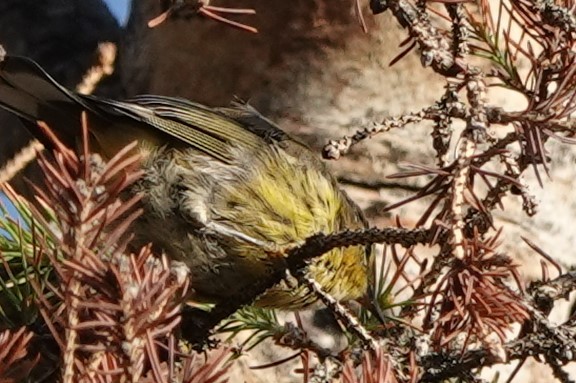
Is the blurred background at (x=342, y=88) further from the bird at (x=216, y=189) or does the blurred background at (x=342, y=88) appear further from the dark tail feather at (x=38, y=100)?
the dark tail feather at (x=38, y=100)

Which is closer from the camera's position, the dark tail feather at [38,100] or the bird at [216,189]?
the dark tail feather at [38,100]

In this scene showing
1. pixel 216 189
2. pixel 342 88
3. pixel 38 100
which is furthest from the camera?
pixel 342 88

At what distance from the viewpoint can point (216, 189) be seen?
2438 mm

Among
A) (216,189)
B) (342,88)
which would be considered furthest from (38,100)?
(342,88)

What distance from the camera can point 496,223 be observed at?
8.73 feet

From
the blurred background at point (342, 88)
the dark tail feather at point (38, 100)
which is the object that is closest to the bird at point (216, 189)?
the dark tail feather at point (38, 100)

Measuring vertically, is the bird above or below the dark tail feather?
below

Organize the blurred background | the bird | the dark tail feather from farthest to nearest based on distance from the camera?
the blurred background → the bird → the dark tail feather

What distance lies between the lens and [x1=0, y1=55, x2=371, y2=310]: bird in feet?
7.64

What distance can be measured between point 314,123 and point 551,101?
119cm

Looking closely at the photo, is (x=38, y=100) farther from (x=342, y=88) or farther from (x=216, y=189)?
(x=342, y=88)

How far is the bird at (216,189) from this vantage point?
233cm

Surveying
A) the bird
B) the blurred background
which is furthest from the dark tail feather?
the blurred background

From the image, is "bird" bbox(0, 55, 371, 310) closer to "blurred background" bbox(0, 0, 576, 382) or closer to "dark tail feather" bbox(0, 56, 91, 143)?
"dark tail feather" bbox(0, 56, 91, 143)
